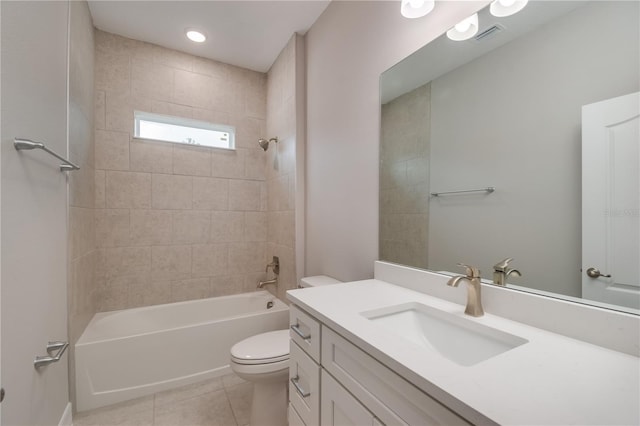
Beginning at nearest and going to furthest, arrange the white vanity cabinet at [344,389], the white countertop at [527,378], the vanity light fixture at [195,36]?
1. the white countertop at [527,378]
2. the white vanity cabinet at [344,389]
3. the vanity light fixture at [195,36]

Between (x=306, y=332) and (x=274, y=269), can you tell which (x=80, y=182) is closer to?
(x=274, y=269)

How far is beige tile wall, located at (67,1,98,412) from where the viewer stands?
5.18 ft

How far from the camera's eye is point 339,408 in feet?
2.77

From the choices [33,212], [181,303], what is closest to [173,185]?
[181,303]

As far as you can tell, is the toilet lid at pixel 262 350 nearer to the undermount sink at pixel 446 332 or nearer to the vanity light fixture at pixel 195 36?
the undermount sink at pixel 446 332

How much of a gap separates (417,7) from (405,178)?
776 millimetres

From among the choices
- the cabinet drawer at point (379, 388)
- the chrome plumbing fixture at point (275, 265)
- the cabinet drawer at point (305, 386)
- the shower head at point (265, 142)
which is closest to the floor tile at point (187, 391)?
the chrome plumbing fixture at point (275, 265)

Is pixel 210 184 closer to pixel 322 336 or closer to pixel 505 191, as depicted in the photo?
pixel 322 336

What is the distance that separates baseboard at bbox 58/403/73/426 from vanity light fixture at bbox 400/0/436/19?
2.68 m

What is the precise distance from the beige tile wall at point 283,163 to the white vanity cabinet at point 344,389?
1241 mm

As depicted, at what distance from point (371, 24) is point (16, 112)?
66.1 inches

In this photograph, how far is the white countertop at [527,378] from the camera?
46 cm

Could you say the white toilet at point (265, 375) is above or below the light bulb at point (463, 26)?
below

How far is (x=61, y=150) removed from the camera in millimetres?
1375
